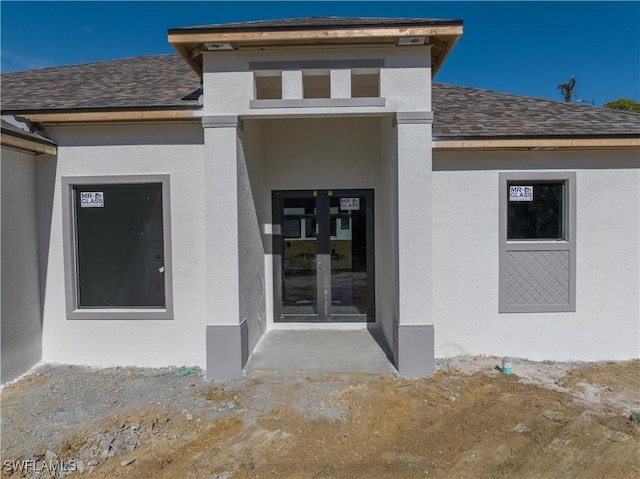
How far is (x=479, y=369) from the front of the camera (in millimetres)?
5398

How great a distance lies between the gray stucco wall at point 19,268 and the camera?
4914 mm

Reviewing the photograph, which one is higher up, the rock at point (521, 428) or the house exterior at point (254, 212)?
the house exterior at point (254, 212)

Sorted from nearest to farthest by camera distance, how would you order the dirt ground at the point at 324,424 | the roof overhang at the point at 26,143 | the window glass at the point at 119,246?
the dirt ground at the point at 324,424
the roof overhang at the point at 26,143
the window glass at the point at 119,246

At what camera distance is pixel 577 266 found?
5.79m

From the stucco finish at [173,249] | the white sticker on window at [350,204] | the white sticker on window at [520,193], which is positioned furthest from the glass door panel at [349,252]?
the stucco finish at [173,249]

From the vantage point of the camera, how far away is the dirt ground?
135 inches

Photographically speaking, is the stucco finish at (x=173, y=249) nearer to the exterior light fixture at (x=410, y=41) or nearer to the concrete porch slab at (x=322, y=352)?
the concrete porch slab at (x=322, y=352)

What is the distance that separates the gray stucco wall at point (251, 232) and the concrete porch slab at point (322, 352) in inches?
11.7

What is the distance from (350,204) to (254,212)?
5.91ft

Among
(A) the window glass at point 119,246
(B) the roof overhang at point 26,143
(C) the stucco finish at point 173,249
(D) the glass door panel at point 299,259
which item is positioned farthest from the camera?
(D) the glass door panel at point 299,259

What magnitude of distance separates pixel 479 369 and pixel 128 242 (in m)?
5.20

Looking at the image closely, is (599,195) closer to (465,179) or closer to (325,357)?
(465,179)

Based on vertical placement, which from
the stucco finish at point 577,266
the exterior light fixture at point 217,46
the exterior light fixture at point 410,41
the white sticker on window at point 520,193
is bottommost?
the stucco finish at point 577,266

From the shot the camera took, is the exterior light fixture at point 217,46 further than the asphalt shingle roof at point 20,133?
Yes
